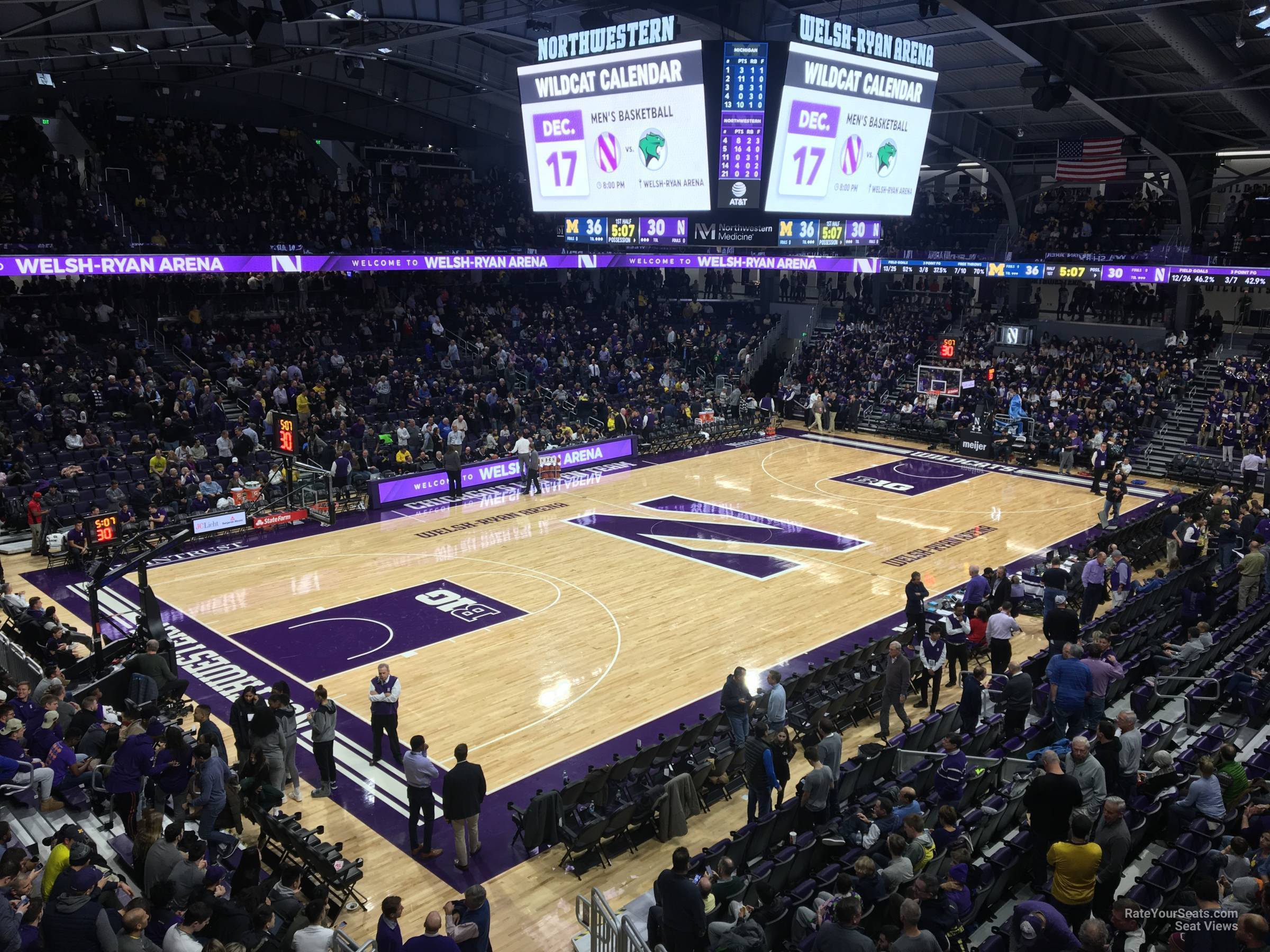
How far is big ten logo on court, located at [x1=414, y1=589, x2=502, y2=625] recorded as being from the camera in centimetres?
1718

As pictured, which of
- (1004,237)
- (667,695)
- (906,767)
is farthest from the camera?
(1004,237)

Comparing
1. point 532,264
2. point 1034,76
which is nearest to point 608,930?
point 1034,76

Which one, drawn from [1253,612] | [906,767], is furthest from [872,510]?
[906,767]

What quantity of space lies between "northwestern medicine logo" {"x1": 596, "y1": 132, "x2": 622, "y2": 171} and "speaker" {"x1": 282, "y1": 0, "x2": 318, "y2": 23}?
21.3 ft

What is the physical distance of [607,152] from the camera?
21.8 meters

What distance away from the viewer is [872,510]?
2438cm

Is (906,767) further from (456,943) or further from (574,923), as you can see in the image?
(456,943)

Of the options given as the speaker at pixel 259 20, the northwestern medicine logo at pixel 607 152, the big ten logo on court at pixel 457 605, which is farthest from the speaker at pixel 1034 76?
the big ten logo on court at pixel 457 605

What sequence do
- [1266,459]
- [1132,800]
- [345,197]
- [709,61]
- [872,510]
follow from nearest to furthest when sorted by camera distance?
[1132,800]
[709,61]
[872,510]
[1266,459]
[345,197]

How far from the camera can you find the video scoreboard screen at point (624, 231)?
21609 mm

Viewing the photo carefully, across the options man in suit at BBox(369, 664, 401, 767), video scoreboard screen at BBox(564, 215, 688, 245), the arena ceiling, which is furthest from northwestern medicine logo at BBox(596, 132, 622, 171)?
man in suit at BBox(369, 664, 401, 767)

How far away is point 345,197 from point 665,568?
22.5m
